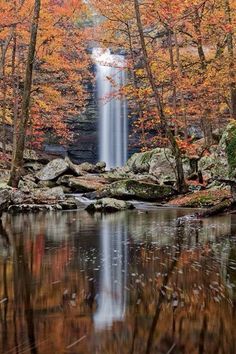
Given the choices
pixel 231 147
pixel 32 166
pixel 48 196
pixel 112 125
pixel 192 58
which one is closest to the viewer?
pixel 231 147

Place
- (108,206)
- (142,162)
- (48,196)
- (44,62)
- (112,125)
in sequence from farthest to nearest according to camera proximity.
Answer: (112,125) → (44,62) → (142,162) → (48,196) → (108,206)

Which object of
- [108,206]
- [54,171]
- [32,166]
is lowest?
[108,206]

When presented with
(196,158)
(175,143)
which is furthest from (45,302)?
(196,158)

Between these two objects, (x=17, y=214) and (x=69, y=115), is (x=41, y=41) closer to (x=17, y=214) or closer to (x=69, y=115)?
(x=69, y=115)

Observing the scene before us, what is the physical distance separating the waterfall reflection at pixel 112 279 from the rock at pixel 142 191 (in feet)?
23.0

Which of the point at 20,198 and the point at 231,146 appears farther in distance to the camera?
the point at 20,198

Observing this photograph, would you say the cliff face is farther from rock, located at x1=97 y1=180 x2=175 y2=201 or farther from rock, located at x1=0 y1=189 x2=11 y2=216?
rock, located at x1=0 y1=189 x2=11 y2=216

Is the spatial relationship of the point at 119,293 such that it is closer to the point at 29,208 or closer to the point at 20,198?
the point at 29,208

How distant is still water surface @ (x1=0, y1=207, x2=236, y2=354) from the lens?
247 centimetres

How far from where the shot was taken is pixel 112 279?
3.97 m

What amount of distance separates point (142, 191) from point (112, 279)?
10296 mm

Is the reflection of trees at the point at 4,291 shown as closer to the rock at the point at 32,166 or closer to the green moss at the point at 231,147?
the green moss at the point at 231,147

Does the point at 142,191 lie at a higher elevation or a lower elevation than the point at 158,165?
lower

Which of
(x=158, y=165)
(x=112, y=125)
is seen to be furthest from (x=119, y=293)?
(x=112, y=125)
